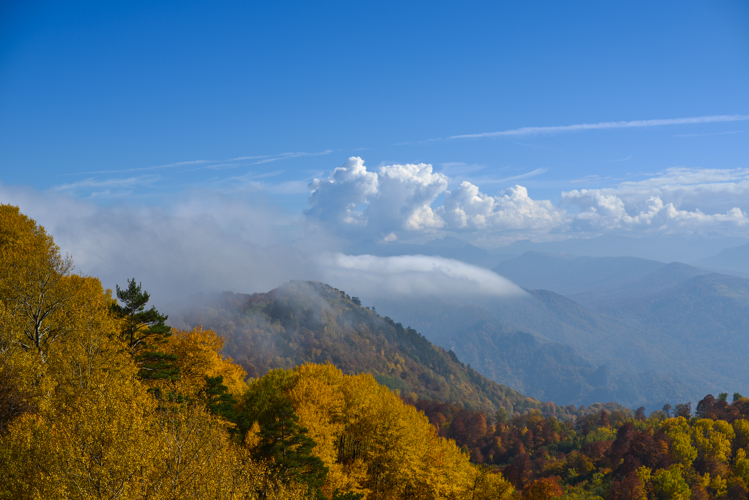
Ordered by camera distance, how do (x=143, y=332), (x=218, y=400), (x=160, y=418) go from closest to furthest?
(x=160, y=418) → (x=218, y=400) → (x=143, y=332)

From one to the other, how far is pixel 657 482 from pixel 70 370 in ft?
Answer: 374

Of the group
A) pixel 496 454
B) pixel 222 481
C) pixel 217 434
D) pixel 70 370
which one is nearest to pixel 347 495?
pixel 217 434

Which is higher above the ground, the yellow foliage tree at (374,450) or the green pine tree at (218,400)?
the green pine tree at (218,400)

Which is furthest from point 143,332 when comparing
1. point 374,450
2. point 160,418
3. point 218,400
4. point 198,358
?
point 374,450

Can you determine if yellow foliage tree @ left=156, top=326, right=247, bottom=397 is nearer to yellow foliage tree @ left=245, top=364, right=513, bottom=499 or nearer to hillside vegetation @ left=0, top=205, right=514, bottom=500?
hillside vegetation @ left=0, top=205, right=514, bottom=500


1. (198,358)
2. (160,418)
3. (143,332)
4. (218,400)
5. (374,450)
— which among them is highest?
(143,332)

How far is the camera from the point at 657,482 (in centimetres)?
9400

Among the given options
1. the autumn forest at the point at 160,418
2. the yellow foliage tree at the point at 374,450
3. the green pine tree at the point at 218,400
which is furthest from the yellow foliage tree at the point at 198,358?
the yellow foliage tree at the point at 374,450

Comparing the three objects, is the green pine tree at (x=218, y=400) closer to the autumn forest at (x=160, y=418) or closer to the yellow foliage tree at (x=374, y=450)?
the autumn forest at (x=160, y=418)

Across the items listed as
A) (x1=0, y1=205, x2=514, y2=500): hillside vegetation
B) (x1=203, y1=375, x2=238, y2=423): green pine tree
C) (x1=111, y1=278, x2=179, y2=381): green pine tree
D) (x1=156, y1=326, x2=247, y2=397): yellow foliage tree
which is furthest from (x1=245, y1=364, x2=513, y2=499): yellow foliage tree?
(x1=111, y1=278, x2=179, y2=381): green pine tree

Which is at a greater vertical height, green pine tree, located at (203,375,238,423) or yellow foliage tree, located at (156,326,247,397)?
yellow foliage tree, located at (156,326,247,397)

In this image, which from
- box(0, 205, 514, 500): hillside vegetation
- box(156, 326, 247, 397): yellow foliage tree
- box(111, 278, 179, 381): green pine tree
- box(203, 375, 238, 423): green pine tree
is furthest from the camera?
box(156, 326, 247, 397): yellow foliage tree

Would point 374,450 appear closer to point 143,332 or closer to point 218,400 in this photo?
point 218,400

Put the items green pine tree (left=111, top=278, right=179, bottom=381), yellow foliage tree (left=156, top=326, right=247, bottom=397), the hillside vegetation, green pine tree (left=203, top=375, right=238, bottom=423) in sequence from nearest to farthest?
the hillside vegetation → green pine tree (left=203, top=375, right=238, bottom=423) → green pine tree (left=111, top=278, right=179, bottom=381) → yellow foliage tree (left=156, top=326, right=247, bottom=397)
